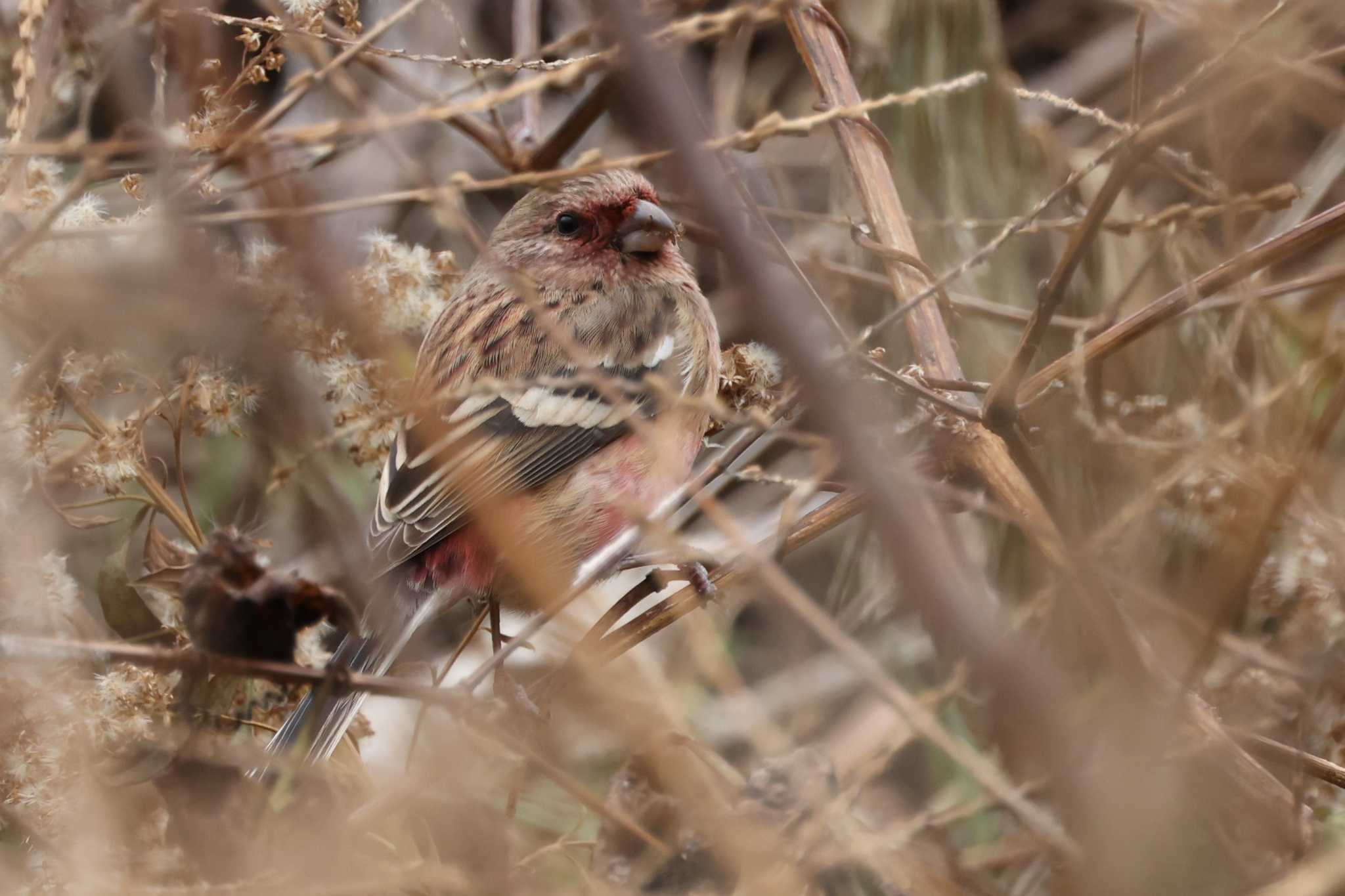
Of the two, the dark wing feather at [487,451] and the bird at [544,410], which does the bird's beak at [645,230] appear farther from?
the dark wing feather at [487,451]

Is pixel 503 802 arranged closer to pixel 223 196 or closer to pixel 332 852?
pixel 332 852

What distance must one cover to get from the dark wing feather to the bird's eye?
0.56m

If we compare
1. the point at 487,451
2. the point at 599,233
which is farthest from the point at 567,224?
the point at 487,451

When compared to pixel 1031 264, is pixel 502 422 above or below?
above

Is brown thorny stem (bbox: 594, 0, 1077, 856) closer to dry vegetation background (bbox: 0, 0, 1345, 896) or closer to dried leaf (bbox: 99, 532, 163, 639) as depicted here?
dry vegetation background (bbox: 0, 0, 1345, 896)

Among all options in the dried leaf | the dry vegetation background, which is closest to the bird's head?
the dry vegetation background

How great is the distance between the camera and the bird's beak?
4035 mm

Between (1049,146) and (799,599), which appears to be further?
(1049,146)

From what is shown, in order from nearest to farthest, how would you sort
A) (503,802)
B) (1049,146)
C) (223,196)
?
(223,196) < (503,802) < (1049,146)

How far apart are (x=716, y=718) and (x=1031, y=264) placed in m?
1.91

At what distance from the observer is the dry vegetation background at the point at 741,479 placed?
1.67 m

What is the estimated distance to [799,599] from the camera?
174 cm

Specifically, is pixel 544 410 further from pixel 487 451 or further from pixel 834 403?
pixel 834 403

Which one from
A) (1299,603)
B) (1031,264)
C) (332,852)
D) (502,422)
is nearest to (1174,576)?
(1299,603)
